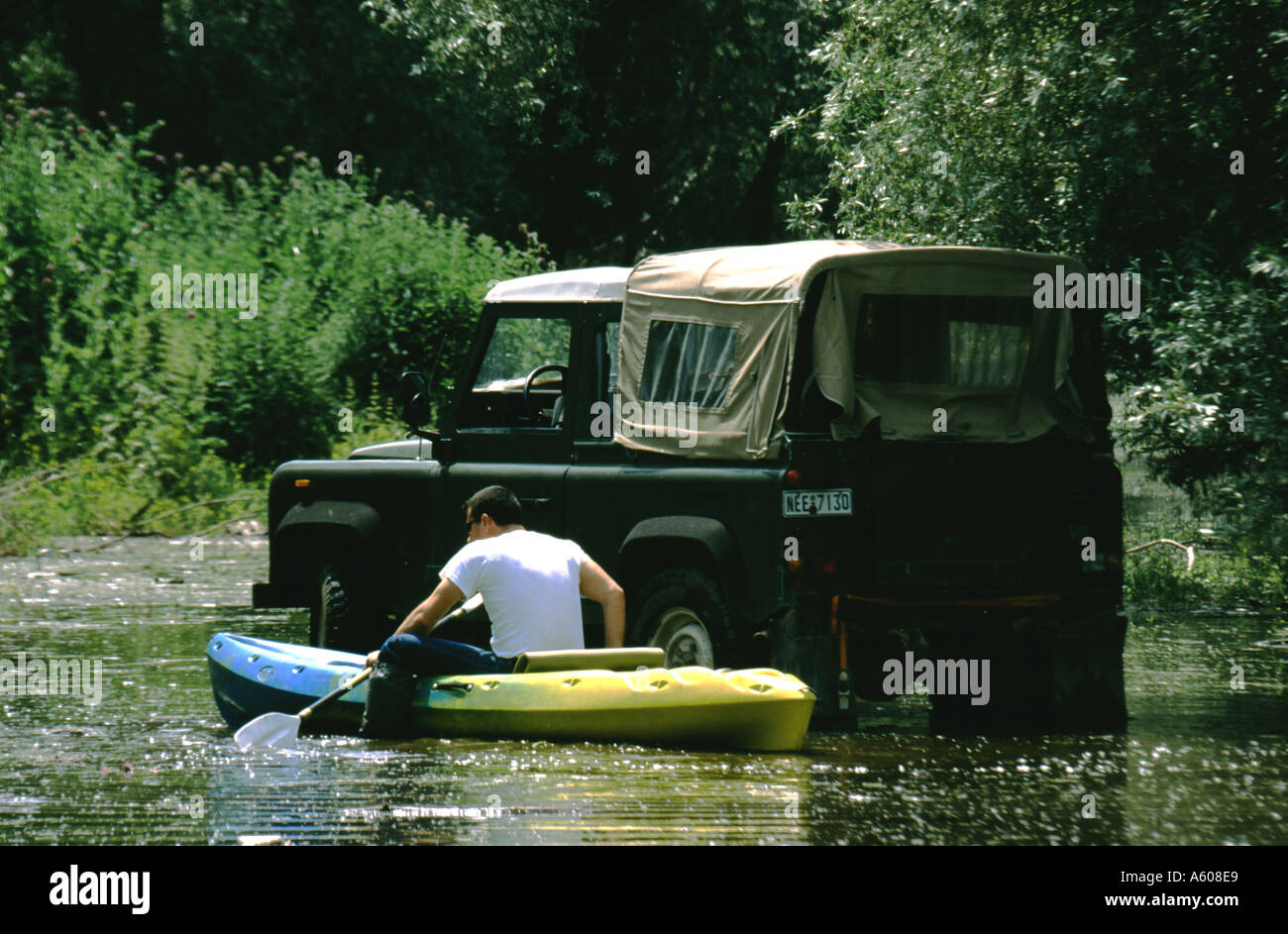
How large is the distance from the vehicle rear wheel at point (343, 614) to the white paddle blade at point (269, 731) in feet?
7.66

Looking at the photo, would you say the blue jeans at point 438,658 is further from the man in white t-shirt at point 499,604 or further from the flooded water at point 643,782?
the flooded water at point 643,782

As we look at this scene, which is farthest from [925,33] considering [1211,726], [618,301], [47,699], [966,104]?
[47,699]

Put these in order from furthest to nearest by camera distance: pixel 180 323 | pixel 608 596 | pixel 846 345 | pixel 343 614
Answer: pixel 180 323, pixel 343 614, pixel 846 345, pixel 608 596

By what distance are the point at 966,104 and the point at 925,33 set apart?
42.6 inches

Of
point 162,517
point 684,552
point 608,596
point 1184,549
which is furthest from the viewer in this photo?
point 162,517

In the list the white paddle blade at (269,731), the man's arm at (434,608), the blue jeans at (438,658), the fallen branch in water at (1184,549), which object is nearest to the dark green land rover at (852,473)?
the blue jeans at (438,658)

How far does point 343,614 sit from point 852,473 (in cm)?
378

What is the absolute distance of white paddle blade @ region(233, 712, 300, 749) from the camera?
964 centimetres

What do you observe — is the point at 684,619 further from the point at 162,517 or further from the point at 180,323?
the point at 180,323

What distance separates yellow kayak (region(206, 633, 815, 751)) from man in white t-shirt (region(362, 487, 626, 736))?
146mm

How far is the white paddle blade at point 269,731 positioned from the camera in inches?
380

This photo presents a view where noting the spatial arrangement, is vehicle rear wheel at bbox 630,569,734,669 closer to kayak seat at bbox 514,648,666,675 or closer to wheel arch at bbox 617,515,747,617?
wheel arch at bbox 617,515,747,617

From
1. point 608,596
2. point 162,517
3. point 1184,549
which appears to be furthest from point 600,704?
point 162,517

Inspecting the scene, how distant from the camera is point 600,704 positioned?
9.45m
